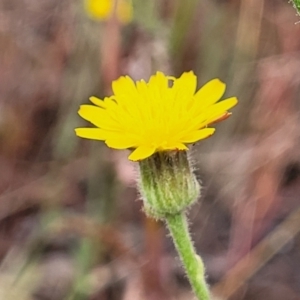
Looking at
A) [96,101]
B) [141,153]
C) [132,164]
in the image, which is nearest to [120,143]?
→ [141,153]

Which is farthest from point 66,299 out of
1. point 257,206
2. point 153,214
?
point 153,214

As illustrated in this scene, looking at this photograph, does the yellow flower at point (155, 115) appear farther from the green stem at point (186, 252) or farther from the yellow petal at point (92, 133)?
the green stem at point (186, 252)

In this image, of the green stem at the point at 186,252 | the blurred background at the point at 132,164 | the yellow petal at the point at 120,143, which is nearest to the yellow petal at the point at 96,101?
the yellow petal at the point at 120,143

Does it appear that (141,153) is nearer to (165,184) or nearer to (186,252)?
(165,184)

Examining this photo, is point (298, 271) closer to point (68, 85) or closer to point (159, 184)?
point (68, 85)

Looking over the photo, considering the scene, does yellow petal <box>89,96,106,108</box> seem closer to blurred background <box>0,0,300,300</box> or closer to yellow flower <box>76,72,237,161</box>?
yellow flower <box>76,72,237,161</box>

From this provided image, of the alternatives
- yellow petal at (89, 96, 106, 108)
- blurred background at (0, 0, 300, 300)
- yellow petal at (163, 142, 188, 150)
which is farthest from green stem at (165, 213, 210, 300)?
blurred background at (0, 0, 300, 300)
